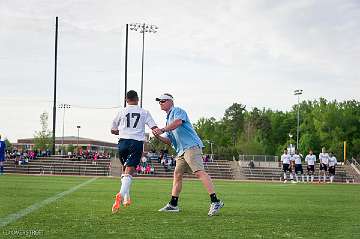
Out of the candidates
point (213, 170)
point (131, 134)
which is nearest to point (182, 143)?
point (131, 134)

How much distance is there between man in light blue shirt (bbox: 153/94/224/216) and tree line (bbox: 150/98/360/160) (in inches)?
2604

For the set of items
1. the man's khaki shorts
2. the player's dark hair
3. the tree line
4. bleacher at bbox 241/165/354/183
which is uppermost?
the tree line

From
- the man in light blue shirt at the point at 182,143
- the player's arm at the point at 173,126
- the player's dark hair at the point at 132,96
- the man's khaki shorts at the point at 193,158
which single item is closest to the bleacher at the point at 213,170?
the man in light blue shirt at the point at 182,143

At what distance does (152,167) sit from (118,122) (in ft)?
121

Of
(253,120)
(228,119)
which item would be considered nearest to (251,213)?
(253,120)

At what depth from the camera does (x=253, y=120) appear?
116750 millimetres

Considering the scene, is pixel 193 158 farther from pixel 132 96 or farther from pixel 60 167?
pixel 60 167

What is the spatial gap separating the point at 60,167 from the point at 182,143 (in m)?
40.8

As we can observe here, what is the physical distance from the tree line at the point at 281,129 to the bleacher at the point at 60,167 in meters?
28.4

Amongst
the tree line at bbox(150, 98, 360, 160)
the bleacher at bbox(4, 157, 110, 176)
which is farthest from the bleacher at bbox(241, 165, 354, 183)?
the tree line at bbox(150, 98, 360, 160)

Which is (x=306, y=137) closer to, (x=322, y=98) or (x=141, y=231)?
(x=322, y=98)

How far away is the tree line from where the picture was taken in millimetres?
92438

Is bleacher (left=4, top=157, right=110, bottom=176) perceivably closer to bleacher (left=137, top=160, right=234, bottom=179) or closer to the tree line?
bleacher (left=137, top=160, right=234, bottom=179)

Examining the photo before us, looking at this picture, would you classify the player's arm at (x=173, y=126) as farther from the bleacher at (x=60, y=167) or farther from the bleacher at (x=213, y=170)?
the bleacher at (x=60, y=167)
